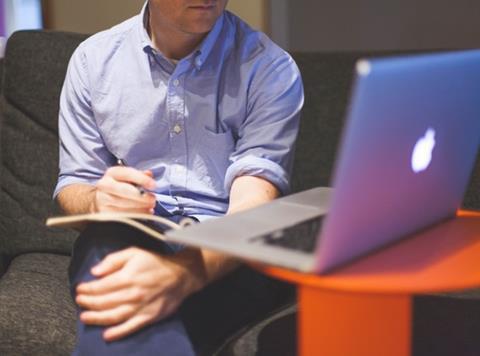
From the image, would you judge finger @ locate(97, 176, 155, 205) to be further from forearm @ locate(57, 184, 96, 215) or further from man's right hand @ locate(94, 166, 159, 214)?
forearm @ locate(57, 184, 96, 215)

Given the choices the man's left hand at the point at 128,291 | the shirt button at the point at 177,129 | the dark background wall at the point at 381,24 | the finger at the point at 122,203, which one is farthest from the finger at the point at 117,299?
the dark background wall at the point at 381,24

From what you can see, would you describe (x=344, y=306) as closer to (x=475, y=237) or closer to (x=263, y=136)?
(x=475, y=237)

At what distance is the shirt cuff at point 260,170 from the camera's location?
1416mm

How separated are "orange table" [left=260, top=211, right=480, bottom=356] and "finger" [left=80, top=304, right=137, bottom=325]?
0.80ft

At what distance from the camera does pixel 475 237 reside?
3.70 ft

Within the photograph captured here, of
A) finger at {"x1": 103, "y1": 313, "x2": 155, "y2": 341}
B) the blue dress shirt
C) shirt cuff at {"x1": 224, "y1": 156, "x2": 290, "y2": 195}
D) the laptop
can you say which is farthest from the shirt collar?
finger at {"x1": 103, "y1": 313, "x2": 155, "y2": 341}

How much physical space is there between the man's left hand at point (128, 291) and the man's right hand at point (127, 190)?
0.30 ft

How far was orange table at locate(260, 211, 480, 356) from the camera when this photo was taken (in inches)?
37.0

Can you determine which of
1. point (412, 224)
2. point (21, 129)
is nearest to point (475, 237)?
point (412, 224)

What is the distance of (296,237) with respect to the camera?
101cm

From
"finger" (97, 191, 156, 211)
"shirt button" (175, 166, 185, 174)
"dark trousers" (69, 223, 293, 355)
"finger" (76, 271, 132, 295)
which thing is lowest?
"dark trousers" (69, 223, 293, 355)

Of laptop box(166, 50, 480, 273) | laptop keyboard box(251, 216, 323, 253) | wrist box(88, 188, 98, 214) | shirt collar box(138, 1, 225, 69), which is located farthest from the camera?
shirt collar box(138, 1, 225, 69)

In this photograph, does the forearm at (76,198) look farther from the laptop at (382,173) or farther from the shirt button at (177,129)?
the laptop at (382,173)

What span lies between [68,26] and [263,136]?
1.42 meters
